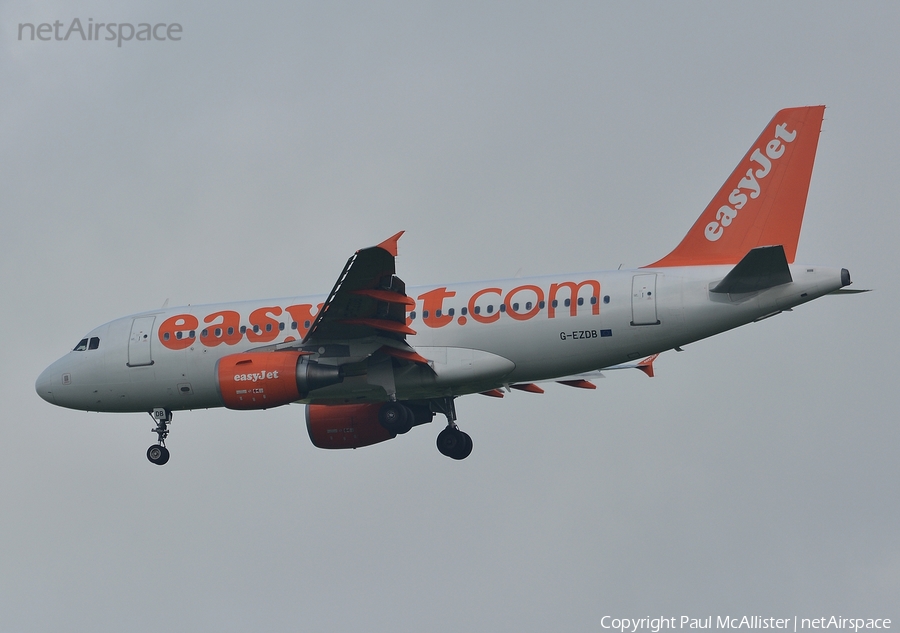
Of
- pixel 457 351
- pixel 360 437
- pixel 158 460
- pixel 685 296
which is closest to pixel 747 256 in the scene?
pixel 685 296

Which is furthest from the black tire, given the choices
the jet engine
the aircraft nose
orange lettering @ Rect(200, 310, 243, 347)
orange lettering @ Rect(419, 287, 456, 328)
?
the aircraft nose

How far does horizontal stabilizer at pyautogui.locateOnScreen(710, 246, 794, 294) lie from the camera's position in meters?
28.2

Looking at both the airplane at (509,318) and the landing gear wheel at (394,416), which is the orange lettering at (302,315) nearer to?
the airplane at (509,318)

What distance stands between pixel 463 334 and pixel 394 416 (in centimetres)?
265

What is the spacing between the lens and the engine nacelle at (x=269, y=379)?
3025 cm

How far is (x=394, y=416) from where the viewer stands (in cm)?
3162

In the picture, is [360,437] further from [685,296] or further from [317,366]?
[685,296]

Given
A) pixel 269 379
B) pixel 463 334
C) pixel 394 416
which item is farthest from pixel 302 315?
pixel 463 334

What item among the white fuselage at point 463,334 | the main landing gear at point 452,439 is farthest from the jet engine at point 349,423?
the white fuselage at point 463,334

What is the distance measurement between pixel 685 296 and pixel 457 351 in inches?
223

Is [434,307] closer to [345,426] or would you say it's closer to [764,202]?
[345,426]

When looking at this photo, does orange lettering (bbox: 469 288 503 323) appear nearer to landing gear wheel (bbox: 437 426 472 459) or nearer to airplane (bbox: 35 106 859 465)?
airplane (bbox: 35 106 859 465)

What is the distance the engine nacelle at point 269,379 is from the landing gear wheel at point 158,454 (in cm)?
467

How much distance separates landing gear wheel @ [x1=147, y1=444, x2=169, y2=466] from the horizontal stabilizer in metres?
15.1
